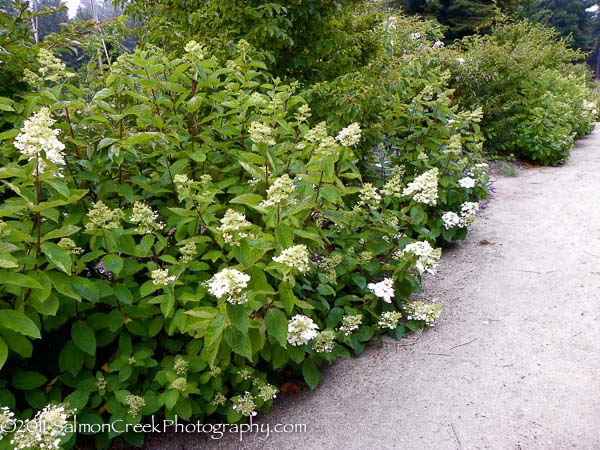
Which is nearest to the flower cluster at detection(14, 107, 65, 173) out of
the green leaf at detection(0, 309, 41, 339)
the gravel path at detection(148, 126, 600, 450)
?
the green leaf at detection(0, 309, 41, 339)

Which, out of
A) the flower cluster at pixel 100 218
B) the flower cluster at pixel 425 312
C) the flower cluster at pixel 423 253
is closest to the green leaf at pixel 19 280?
the flower cluster at pixel 100 218

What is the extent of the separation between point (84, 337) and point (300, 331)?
2.84 ft

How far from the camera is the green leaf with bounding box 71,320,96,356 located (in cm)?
166

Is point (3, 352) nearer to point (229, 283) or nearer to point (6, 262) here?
point (6, 262)

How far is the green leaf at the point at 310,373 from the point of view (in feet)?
6.68

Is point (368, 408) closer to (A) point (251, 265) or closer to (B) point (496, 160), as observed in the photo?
(A) point (251, 265)

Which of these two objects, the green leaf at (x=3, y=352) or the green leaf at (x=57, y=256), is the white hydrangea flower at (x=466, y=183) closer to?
the green leaf at (x=57, y=256)

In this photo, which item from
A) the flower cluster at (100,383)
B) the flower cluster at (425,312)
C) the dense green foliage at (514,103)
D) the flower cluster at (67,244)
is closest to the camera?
the flower cluster at (67,244)

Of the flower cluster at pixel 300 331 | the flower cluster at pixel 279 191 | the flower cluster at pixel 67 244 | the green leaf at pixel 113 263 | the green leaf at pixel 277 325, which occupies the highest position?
the flower cluster at pixel 279 191

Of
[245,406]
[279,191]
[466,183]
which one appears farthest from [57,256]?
[466,183]

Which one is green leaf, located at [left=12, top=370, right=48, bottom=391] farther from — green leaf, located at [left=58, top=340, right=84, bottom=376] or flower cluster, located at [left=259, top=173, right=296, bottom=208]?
flower cluster, located at [left=259, top=173, right=296, bottom=208]

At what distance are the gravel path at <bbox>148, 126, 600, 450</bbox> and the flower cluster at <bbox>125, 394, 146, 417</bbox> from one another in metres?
0.27

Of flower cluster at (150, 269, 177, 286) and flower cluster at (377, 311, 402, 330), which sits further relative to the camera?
flower cluster at (377, 311, 402, 330)

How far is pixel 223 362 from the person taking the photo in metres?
1.72
